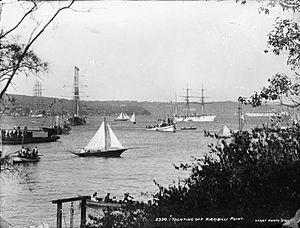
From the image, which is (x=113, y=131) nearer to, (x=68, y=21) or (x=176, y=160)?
(x=176, y=160)

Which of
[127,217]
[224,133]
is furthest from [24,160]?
[224,133]

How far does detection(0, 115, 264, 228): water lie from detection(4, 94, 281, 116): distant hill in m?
0.03

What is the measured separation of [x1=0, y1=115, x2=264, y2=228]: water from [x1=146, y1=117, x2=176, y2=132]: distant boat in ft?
0.07

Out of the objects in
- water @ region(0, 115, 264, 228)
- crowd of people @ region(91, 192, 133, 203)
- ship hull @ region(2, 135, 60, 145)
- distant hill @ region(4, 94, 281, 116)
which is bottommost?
crowd of people @ region(91, 192, 133, 203)

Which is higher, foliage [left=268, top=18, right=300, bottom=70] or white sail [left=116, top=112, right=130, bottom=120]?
foliage [left=268, top=18, right=300, bottom=70]

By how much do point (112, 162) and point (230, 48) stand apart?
2.21 ft

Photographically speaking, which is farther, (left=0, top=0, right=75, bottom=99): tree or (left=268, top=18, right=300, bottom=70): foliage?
(left=268, top=18, right=300, bottom=70): foliage

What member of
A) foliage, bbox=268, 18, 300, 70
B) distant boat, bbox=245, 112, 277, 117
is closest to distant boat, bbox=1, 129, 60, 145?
distant boat, bbox=245, 112, 277, 117

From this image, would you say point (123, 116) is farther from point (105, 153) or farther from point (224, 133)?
point (224, 133)

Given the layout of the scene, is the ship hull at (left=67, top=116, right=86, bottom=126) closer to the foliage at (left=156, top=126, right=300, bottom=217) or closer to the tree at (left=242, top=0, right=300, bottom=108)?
the foliage at (left=156, top=126, right=300, bottom=217)

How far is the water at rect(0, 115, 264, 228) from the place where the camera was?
6.77 ft

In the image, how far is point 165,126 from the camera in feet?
7.14

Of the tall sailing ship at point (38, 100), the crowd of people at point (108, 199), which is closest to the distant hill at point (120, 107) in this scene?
the tall sailing ship at point (38, 100)

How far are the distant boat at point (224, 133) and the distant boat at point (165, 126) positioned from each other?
0.19 metres
